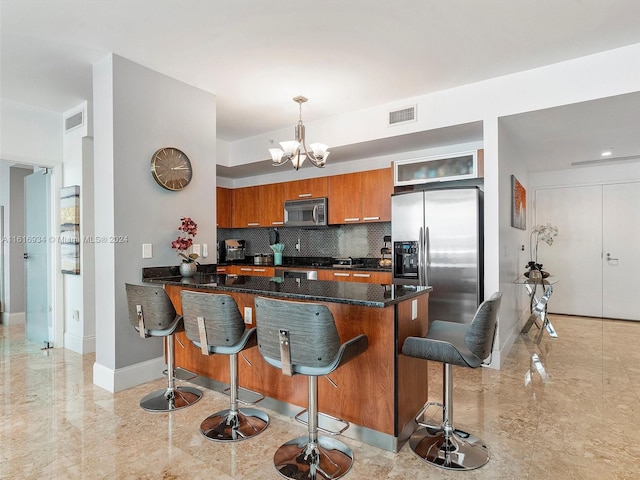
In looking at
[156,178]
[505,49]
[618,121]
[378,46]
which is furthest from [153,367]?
[618,121]

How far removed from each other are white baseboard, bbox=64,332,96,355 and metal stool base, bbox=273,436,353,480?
3.02m

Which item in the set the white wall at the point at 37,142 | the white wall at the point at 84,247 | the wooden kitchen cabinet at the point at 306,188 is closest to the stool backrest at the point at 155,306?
the white wall at the point at 84,247

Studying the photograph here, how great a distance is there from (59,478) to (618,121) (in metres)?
5.10

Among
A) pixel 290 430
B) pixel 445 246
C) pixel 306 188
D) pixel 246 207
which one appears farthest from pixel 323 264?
pixel 290 430

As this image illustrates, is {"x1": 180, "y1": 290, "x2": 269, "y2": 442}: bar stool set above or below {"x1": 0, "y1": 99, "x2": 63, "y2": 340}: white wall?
below

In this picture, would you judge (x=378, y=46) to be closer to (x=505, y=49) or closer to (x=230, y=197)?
(x=505, y=49)

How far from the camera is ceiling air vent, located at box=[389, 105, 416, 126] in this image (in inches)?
150

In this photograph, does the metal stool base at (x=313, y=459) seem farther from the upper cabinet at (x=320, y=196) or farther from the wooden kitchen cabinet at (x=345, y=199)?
the wooden kitchen cabinet at (x=345, y=199)

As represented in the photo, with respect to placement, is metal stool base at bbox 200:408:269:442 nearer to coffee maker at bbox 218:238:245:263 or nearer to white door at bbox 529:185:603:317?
coffee maker at bbox 218:238:245:263

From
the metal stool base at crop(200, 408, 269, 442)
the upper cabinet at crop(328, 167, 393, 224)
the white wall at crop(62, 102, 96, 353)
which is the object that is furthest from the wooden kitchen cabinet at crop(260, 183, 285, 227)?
the metal stool base at crop(200, 408, 269, 442)

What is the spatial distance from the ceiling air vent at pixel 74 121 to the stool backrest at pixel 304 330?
3.57 m

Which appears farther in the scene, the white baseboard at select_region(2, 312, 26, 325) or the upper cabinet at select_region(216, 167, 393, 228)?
the white baseboard at select_region(2, 312, 26, 325)

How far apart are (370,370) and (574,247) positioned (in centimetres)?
537

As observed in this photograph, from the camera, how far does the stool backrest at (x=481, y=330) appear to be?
1.82m
